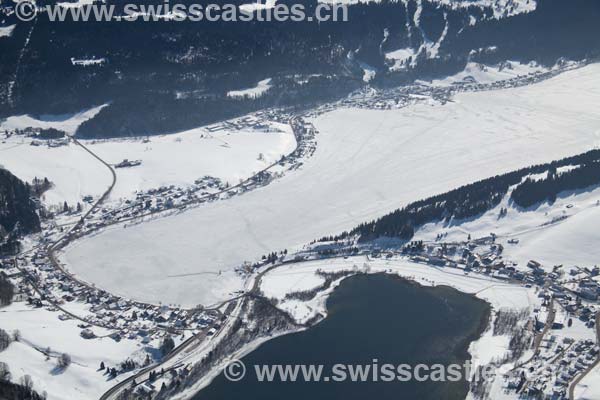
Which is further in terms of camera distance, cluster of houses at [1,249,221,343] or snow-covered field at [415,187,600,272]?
snow-covered field at [415,187,600,272]

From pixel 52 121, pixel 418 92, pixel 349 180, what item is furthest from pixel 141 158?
pixel 418 92

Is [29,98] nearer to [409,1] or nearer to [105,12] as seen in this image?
[105,12]

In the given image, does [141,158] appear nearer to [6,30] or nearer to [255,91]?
[255,91]

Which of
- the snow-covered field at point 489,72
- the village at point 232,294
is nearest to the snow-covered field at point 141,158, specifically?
the village at point 232,294

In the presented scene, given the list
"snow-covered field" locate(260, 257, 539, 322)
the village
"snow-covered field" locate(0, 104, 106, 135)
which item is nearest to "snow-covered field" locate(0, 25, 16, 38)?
"snow-covered field" locate(0, 104, 106, 135)

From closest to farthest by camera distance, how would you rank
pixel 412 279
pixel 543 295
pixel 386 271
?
pixel 543 295, pixel 412 279, pixel 386 271

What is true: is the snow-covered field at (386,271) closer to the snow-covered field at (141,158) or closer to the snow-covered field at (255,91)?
the snow-covered field at (141,158)

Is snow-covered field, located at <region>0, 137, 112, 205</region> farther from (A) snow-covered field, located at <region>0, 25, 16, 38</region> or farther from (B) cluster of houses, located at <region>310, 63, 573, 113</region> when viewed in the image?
(B) cluster of houses, located at <region>310, 63, 573, 113</region>
